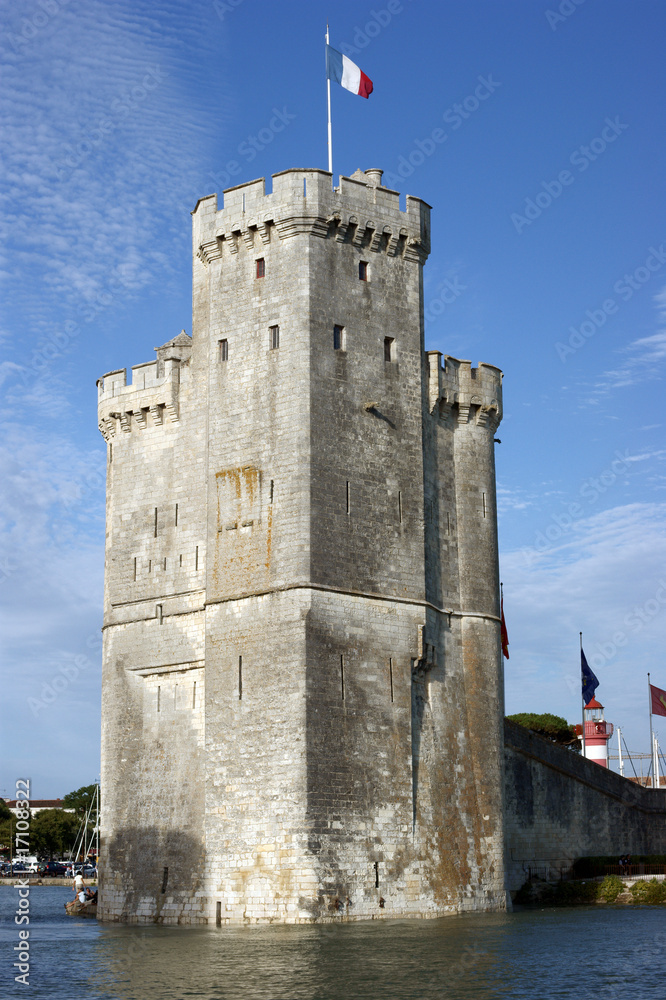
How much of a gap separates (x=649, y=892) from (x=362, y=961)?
15.6 meters

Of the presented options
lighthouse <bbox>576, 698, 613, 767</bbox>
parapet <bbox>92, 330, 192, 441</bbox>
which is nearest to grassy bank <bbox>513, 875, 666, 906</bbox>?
parapet <bbox>92, 330, 192, 441</bbox>

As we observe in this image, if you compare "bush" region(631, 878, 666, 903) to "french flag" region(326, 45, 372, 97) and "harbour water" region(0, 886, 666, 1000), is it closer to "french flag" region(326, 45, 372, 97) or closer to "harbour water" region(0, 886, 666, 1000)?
"harbour water" region(0, 886, 666, 1000)

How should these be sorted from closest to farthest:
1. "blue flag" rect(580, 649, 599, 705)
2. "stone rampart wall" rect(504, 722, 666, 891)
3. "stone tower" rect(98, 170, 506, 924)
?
"stone tower" rect(98, 170, 506, 924) → "stone rampart wall" rect(504, 722, 666, 891) → "blue flag" rect(580, 649, 599, 705)

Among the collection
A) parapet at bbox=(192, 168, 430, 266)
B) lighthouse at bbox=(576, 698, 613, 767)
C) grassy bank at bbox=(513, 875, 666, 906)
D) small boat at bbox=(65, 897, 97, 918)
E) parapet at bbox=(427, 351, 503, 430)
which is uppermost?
parapet at bbox=(192, 168, 430, 266)

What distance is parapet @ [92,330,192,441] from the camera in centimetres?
3425

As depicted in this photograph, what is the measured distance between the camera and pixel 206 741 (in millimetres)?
29812

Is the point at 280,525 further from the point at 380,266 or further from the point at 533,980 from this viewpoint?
the point at 533,980

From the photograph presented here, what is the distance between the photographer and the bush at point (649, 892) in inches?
1347

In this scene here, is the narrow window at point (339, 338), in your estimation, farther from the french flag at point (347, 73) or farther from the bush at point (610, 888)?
the bush at point (610, 888)

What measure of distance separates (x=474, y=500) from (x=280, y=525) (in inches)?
283

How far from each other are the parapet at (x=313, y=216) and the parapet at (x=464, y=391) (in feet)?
10.2

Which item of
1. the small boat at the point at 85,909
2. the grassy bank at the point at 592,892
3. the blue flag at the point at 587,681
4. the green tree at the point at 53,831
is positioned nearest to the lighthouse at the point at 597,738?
the blue flag at the point at 587,681

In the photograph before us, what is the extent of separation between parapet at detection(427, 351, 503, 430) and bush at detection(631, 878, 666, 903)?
1337cm

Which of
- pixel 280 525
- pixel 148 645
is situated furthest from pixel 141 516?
pixel 280 525
